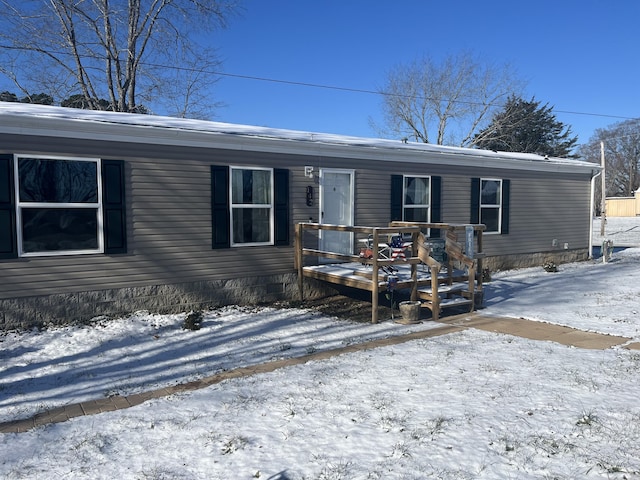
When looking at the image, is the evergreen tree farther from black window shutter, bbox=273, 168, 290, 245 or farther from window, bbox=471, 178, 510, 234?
black window shutter, bbox=273, 168, 290, 245

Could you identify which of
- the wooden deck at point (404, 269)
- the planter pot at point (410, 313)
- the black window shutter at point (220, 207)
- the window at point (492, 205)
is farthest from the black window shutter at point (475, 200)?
the black window shutter at point (220, 207)

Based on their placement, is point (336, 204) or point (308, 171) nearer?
point (308, 171)

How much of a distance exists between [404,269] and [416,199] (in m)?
1.90

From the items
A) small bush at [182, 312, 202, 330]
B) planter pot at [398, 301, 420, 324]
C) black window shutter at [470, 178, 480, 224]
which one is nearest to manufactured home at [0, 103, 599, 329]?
black window shutter at [470, 178, 480, 224]

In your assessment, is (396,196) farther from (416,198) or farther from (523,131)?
(523,131)

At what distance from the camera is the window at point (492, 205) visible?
11391 mm

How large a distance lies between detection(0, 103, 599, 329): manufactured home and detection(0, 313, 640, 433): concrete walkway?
2.89 m

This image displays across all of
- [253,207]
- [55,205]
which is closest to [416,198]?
[253,207]

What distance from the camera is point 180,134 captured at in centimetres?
742

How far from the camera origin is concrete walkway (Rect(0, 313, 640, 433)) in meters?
3.99

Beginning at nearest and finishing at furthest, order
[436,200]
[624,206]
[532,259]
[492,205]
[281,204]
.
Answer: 1. [281,204]
2. [436,200]
3. [492,205]
4. [532,259]
5. [624,206]

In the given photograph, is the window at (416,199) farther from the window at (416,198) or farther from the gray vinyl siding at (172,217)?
the gray vinyl siding at (172,217)

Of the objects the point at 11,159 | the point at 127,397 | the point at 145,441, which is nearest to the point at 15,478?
the point at 145,441

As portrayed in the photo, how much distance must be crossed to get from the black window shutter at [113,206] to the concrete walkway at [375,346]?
3.05 metres
